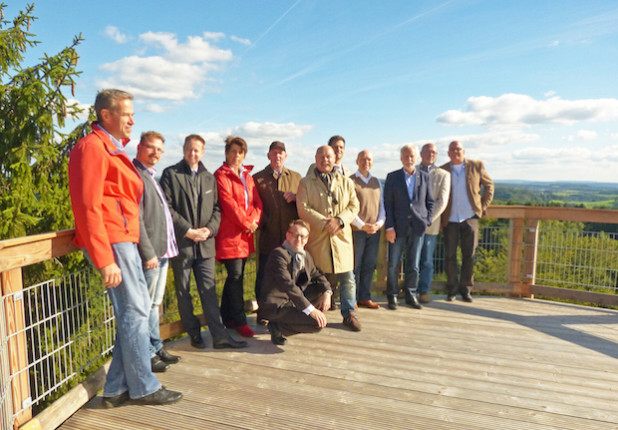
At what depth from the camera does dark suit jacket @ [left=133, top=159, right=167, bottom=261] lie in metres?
2.58

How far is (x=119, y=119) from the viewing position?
233 cm

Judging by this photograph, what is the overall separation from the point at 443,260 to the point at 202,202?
3.26 m

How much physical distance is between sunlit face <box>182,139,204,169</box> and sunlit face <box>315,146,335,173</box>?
3.73 feet

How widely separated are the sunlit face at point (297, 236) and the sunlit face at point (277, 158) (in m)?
0.81

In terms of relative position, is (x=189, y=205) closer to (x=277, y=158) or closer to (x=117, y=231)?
(x=117, y=231)

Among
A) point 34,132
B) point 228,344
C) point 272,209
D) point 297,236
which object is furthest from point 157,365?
point 34,132

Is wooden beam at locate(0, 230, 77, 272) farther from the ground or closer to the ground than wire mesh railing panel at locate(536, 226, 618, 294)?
farther from the ground

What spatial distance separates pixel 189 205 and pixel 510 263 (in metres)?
4.30

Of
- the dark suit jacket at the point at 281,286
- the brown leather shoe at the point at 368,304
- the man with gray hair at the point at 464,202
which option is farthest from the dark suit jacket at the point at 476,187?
the dark suit jacket at the point at 281,286

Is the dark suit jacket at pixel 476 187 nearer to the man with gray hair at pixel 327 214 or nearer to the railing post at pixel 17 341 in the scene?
the man with gray hair at pixel 327 214

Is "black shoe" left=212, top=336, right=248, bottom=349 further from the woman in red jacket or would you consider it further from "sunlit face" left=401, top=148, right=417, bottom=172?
"sunlit face" left=401, top=148, right=417, bottom=172

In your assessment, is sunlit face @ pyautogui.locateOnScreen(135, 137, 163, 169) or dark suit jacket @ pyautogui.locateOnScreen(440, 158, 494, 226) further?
dark suit jacket @ pyautogui.locateOnScreen(440, 158, 494, 226)

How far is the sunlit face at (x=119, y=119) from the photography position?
2.31 metres

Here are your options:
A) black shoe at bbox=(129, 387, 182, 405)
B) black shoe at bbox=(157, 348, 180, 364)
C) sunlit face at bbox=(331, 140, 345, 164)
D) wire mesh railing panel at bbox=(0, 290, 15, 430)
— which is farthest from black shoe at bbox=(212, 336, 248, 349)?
sunlit face at bbox=(331, 140, 345, 164)
